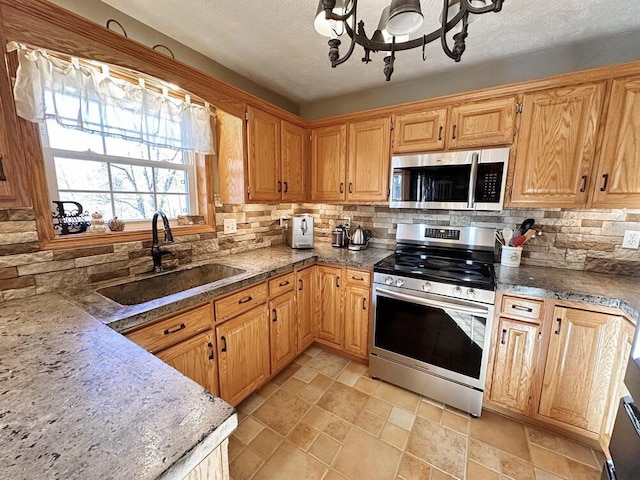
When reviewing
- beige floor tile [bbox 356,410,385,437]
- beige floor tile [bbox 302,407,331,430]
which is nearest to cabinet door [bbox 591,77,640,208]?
beige floor tile [bbox 356,410,385,437]

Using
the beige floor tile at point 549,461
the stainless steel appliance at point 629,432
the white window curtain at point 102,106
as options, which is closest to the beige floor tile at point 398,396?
the beige floor tile at point 549,461

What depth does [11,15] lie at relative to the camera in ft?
3.60

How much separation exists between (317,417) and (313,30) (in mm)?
2522

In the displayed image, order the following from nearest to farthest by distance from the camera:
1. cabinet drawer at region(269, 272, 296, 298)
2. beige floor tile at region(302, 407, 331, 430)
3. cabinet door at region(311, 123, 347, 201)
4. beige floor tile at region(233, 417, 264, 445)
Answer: beige floor tile at region(233, 417, 264, 445), beige floor tile at region(302, 407, 331, 430), cabinet drawer at region(269, 272, 296, 298), cabinet door at region(311, 123, 347, 201)

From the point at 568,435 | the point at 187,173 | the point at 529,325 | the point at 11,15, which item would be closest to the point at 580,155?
the point at 529,325

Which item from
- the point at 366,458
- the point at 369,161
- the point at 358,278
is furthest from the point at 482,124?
the point at 366,458

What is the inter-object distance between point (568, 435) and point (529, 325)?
2.32ft

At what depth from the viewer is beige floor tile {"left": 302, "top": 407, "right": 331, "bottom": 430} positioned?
5.59 ft

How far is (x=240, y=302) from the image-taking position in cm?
168

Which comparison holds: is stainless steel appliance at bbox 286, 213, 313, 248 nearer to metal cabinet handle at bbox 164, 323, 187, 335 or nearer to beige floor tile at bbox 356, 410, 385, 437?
metal cabinet handle at bbox 164, 323, 187, 335

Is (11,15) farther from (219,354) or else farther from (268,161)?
(219,354)

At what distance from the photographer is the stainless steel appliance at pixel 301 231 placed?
2.50 metres

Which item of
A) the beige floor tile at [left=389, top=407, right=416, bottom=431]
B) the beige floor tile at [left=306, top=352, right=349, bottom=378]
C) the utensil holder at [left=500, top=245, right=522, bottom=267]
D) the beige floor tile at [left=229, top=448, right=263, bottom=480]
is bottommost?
the beige floor tile at [left=229, top=448, right=263, bottom=480]

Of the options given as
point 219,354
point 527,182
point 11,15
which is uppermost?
point 11,15
